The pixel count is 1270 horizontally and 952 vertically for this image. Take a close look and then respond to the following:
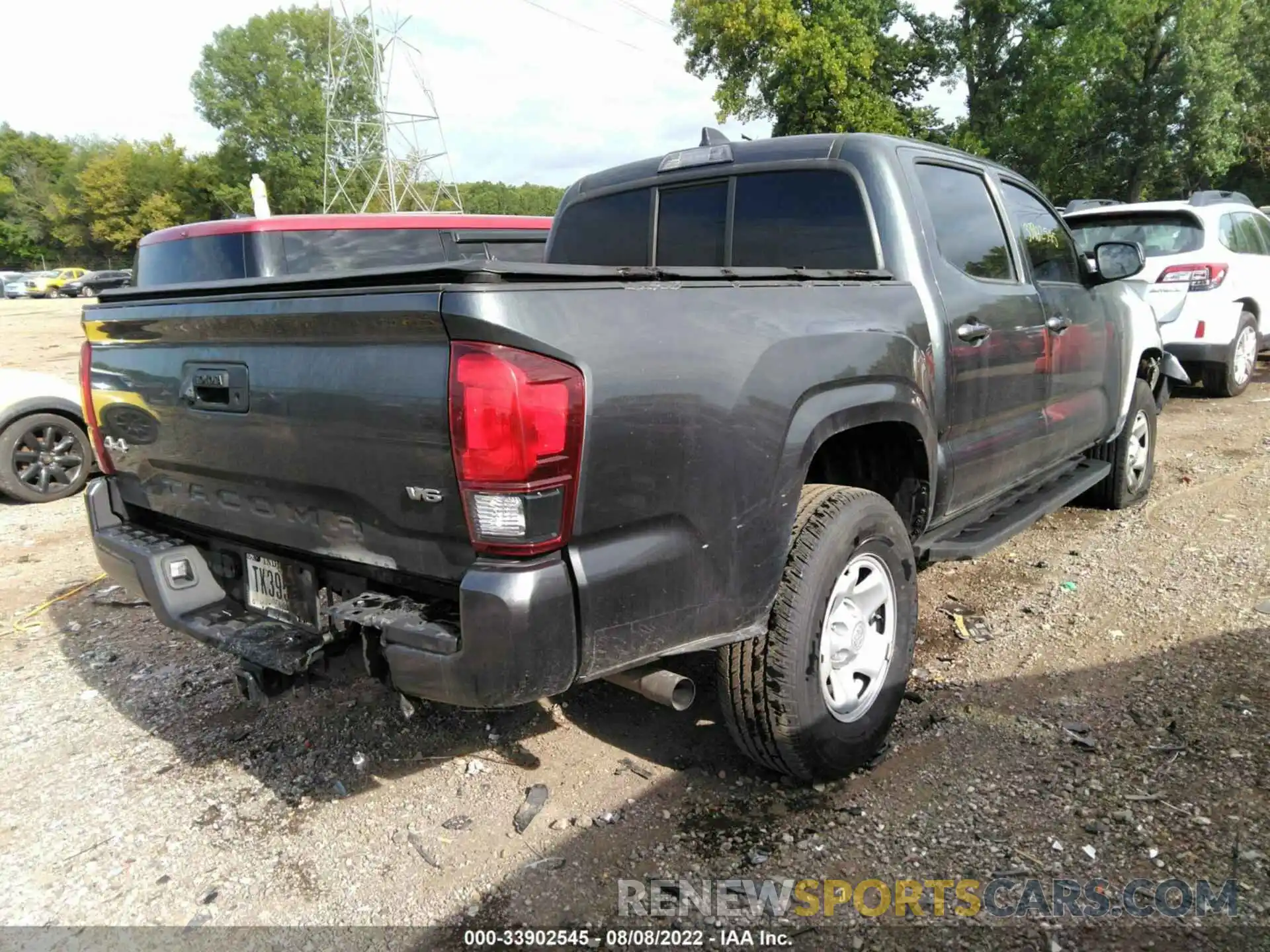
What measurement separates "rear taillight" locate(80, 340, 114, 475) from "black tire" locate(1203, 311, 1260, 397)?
9.37 m

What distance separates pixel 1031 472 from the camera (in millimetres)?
4059

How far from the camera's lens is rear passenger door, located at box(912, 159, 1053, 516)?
3.23 metres

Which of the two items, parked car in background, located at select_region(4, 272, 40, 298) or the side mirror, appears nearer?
the side mirror

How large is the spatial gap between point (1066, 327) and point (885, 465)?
1615 millimetres

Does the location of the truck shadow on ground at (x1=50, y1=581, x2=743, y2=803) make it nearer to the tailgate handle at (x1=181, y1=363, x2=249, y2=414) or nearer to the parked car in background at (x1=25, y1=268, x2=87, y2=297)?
the tailgate handle at (x1=181, y1=363, x2=249, y2=414)

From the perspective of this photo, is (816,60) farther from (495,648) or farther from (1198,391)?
(495,648)

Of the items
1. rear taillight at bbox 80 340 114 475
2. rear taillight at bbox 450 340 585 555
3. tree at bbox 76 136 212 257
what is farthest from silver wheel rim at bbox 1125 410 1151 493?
tree at bbox 76 136 212 257

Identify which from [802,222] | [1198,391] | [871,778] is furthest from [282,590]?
[1198,391]

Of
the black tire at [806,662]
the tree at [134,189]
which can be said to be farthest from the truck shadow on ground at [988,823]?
the tree at [134,189]

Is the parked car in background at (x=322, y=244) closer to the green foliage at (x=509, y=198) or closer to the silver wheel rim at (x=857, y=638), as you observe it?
the silver wheel rim at (x=857, y=638)

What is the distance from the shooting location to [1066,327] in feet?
13.4

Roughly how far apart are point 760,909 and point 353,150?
41.1 meters

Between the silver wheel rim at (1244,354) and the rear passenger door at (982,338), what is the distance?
245 inches

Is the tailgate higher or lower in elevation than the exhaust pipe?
higher
